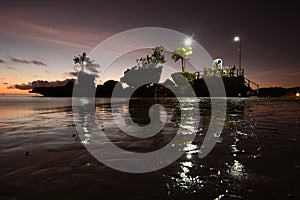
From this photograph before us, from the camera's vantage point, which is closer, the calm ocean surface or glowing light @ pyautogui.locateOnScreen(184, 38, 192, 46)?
the calm ocean surface

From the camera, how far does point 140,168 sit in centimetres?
297

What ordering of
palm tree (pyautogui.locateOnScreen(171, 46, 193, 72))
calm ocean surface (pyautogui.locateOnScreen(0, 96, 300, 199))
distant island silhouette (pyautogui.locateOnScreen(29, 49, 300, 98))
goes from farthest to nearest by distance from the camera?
palm tree (pyautogui.locateOnScreen(171, 46, 193, 72)) < distant island silhouette (pyautogui.locateOnScreen(29, 49, 300, 98)) < calm ocean surface (pyautogui.locateOnScreen(0, 96, 300, 199))

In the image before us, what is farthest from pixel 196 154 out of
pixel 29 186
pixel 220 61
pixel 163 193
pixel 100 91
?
pixel 100 91

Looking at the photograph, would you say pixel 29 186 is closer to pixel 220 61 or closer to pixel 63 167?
pixel 63 167

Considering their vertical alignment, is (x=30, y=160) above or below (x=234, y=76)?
below

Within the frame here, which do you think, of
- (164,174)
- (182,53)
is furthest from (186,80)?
(164,174)

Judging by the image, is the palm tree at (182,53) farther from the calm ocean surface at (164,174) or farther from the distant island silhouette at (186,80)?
the calm ocean surface at (164,174)

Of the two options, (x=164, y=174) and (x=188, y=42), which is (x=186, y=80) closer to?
(x=188, y=42)

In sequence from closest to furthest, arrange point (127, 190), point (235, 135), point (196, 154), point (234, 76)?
point (127, 190), point (196, 154), point (235, 135), point (234, 76)

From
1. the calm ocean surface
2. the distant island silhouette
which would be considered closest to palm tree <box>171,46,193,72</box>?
the distant island silhouette

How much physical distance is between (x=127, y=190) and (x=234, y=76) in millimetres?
40694

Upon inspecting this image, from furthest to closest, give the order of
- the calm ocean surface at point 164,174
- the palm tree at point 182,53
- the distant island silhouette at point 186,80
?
1. the palm tree at point 182,53
2. the distant island silhouette at point 186,80
3. the calm ocean surface at point 164,174

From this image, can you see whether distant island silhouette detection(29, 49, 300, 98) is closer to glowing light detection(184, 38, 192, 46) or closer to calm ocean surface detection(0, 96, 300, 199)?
glowing light detection(184, 38, 192, 46)

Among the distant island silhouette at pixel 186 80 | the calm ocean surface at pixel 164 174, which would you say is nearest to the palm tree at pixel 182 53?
the distant island silhouette at pixel 186 80
